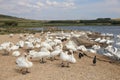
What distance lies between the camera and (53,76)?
16.6 m

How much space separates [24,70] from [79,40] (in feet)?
73.6

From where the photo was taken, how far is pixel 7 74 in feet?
56.4

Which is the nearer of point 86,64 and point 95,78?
point 95,78

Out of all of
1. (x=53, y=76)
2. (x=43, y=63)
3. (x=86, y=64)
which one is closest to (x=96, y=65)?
(x=86, y=64)

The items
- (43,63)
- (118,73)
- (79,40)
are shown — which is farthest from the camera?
(79,40)

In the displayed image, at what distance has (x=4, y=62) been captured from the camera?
20.8 meters

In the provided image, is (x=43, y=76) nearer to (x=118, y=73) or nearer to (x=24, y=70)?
(x=24, y=70)

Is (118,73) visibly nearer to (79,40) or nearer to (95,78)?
(95,78)

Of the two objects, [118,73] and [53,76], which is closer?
[53,76]

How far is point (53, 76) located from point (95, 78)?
2497 millimetres

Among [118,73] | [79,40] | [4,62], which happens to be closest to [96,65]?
[118,73]

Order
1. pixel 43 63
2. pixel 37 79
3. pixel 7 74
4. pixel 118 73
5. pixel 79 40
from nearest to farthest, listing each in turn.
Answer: pixel 37 79
pixel 7 74
pixel 118 73
pixel 43 63
pixel 79 40

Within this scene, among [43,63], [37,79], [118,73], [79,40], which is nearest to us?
[37,79]

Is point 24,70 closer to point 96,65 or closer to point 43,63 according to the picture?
point 43,63
